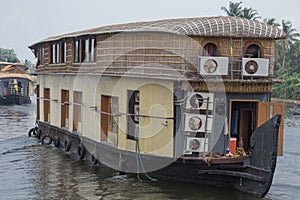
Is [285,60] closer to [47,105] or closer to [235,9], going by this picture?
[235,9]

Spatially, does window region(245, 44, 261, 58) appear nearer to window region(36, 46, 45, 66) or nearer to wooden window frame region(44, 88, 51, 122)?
wooden window frame region(44, 88, 51, 122)

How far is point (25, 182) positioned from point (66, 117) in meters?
4.06

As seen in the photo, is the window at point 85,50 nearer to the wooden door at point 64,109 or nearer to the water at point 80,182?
the wooden door at point 64,109

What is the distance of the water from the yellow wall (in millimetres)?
777

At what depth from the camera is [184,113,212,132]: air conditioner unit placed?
28.3 ft

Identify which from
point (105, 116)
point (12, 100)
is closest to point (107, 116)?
point (105, 116)

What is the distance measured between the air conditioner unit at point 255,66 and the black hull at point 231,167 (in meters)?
1.15

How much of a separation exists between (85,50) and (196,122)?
4.70 m

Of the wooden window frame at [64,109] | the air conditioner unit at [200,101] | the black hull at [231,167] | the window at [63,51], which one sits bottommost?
the black hull at [231,167]

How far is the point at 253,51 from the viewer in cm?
920

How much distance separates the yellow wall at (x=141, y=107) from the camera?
905 centimetres

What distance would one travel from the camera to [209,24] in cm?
884

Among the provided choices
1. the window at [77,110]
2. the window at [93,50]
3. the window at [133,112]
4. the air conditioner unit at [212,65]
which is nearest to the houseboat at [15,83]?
the window at [77,110]

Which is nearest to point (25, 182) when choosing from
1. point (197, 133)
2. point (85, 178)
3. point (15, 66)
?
point (85, 178)
